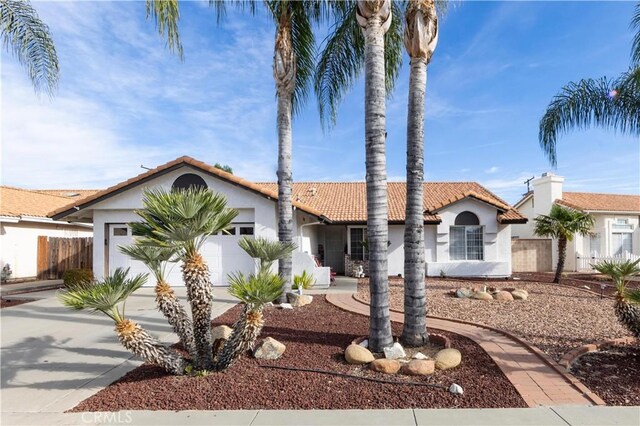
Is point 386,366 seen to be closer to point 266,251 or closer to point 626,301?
point 266,251

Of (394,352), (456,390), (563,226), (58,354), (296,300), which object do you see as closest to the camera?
(456,390)

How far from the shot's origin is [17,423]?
4.39 meters

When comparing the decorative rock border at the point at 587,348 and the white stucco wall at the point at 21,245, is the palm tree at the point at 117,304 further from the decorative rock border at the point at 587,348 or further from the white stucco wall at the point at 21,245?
the white stucco wall at the point at 21,245

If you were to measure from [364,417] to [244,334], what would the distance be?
1.91 metres

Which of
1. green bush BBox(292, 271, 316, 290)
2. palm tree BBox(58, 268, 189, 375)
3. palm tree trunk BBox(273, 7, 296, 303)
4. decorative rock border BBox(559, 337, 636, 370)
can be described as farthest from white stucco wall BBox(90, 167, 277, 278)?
decorative rock border BBox(559, 337, 636, 370)

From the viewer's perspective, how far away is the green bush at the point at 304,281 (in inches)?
531

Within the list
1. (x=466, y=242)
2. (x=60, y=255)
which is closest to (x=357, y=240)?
(x=466, y=242)

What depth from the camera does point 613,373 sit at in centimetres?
560

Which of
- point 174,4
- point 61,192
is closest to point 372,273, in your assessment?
point 174,4

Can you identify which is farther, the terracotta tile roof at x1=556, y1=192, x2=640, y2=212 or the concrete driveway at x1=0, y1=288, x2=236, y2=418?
the terracotta tile roof at x1=556, y1=192, x2=640, y2=212

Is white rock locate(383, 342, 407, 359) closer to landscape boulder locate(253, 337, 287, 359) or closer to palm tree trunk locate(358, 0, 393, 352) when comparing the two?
palm tree trunk locate(358, 0, 393, 352)

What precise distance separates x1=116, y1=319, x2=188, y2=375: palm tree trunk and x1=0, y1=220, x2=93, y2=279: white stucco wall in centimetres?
1749

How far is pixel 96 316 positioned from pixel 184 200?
24.0 feet

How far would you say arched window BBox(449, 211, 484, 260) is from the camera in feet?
61.0
